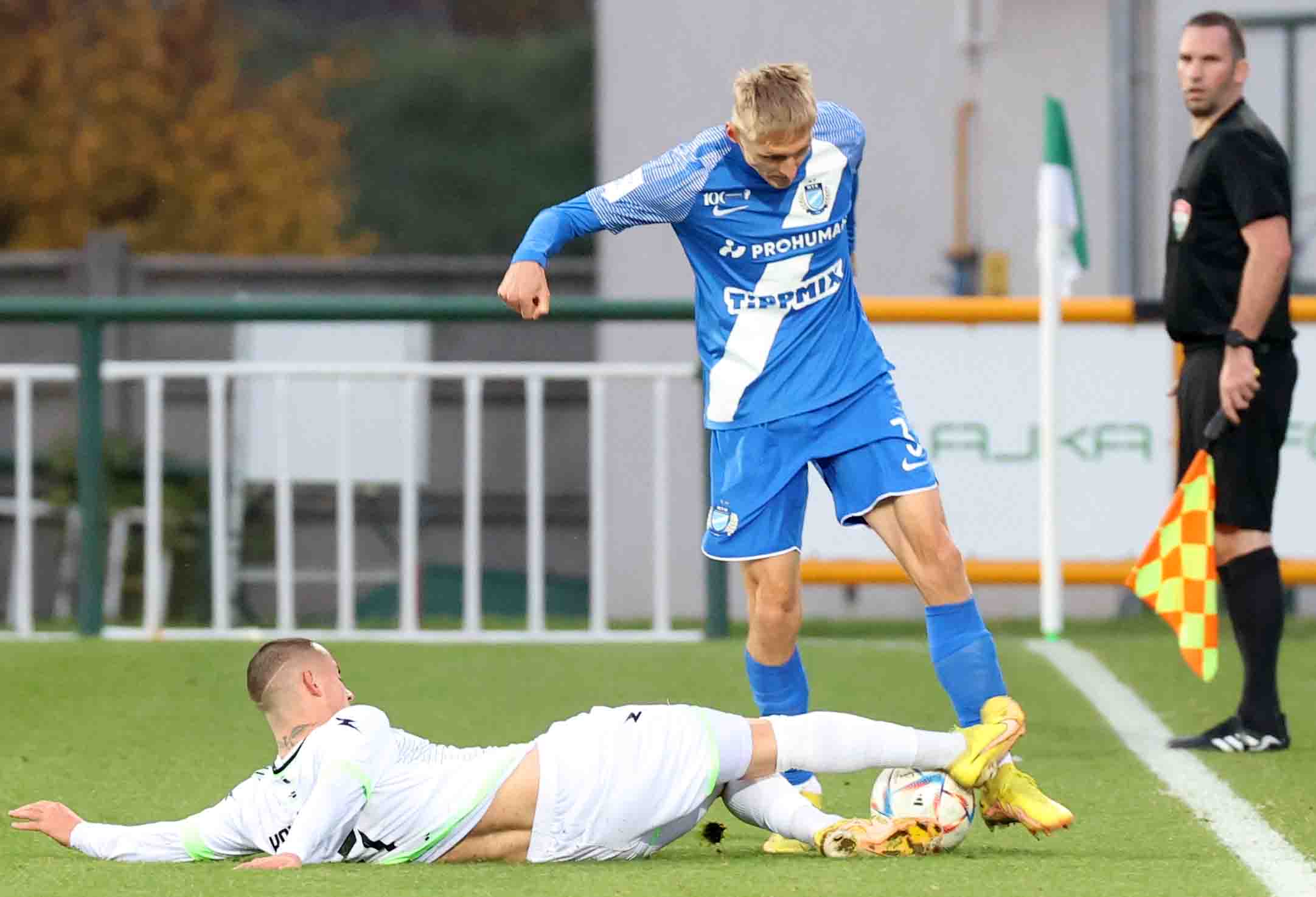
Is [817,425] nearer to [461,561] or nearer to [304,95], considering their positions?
[461,561]

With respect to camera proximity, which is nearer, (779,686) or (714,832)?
(714,832)

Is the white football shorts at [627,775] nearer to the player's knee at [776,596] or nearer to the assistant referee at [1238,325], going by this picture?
the player's knee at [776,596]

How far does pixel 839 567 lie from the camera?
937cm

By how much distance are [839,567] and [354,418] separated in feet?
14.6

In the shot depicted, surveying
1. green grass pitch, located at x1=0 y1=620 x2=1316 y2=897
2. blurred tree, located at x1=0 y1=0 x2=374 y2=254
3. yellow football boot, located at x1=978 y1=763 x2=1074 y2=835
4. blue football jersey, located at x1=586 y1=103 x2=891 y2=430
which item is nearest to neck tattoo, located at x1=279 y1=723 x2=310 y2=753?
green grass pitch, located at x1=0 y1=620 x2=1316 y2=897

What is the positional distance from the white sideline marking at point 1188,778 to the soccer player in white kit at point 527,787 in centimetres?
59

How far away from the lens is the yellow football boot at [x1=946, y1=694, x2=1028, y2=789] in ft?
15.6

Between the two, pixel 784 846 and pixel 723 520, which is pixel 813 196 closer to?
pixel 723 520

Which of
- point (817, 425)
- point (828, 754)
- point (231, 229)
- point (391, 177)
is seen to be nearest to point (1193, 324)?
point (817, 425)

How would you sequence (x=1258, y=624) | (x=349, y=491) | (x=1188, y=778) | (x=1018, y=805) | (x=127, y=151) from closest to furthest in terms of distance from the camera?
(x=1018, y=805) < (x=1188, y=778) < (x=1258, y=624) < (x=349, y=491) < (x=127, y=151)

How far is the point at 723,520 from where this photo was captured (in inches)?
215

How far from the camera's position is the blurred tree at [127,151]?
2302 centimetres

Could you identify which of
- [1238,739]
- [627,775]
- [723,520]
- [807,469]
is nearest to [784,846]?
[627,775]

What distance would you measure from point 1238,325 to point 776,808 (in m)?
2.28
